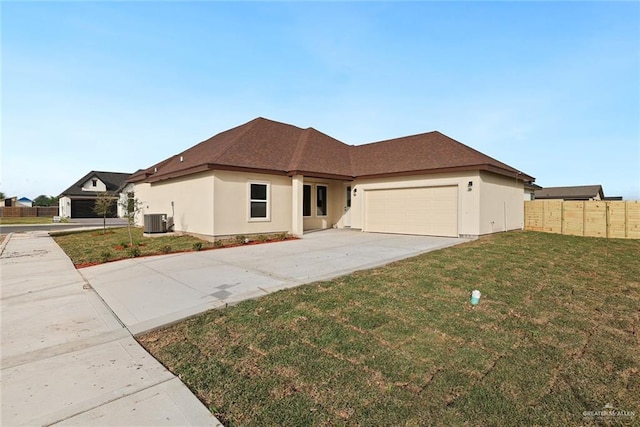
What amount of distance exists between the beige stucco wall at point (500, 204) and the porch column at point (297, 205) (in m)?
7.91

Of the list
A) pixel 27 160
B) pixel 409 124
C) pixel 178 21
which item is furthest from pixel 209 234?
pixel 27 160

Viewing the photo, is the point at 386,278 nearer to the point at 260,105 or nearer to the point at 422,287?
the point at 422,287

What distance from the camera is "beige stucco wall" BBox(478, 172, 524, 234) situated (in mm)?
12680

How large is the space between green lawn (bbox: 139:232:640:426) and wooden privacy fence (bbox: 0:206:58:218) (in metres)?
49.5

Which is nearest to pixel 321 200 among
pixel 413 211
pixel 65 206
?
pixel 413 211

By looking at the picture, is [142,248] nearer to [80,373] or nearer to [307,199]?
[307,199]

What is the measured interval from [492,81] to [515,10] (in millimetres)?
3719

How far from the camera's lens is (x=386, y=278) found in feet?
20.1

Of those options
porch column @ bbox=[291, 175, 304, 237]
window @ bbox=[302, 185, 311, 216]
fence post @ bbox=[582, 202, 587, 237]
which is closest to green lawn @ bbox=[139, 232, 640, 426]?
porch column @ bbox=[291, 175, 304, 237]

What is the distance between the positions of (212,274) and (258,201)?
6.68m

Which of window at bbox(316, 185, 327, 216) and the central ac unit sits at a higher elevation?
window at bbox(316, 185, 327, 216)

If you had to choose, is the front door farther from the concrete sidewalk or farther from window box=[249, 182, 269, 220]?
the concrete sidewalk

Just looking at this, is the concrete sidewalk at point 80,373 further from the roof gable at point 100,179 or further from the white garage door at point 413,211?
the roof gable at point 100,179

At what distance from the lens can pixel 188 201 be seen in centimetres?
1398
